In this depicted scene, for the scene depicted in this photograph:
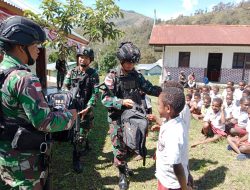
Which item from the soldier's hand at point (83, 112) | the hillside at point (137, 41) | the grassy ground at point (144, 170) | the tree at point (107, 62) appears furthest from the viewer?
the hillside at point (137, 41)

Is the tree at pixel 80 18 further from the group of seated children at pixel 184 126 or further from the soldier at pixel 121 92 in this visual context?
the group of seated children at pixel 184 126

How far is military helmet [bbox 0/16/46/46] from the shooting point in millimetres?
1747

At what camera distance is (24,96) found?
1.67 meters

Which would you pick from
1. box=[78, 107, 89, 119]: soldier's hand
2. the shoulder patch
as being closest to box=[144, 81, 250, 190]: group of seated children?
the shoulder patch

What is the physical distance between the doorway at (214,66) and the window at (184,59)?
177 cm

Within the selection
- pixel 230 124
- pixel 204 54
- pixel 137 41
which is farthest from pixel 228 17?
pixel 230 124

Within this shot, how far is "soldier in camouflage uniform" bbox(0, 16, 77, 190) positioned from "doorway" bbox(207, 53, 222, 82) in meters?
17.9

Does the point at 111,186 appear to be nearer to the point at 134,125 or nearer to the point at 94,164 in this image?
the point at 94,164

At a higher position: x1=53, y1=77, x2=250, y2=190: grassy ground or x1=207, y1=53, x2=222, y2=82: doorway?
x1=207, y1=53, x2=222, y2=82: doorway

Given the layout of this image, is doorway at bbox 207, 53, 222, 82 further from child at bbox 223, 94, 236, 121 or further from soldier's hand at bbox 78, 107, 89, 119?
soldier's hand at bbox 78, 107, 89, 119

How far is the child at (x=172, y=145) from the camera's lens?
1.98m

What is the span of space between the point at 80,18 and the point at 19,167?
305 cm

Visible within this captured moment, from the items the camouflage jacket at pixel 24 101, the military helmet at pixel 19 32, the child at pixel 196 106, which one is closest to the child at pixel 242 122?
the child at pixel 196 106

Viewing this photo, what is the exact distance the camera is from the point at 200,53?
17.7 meters
